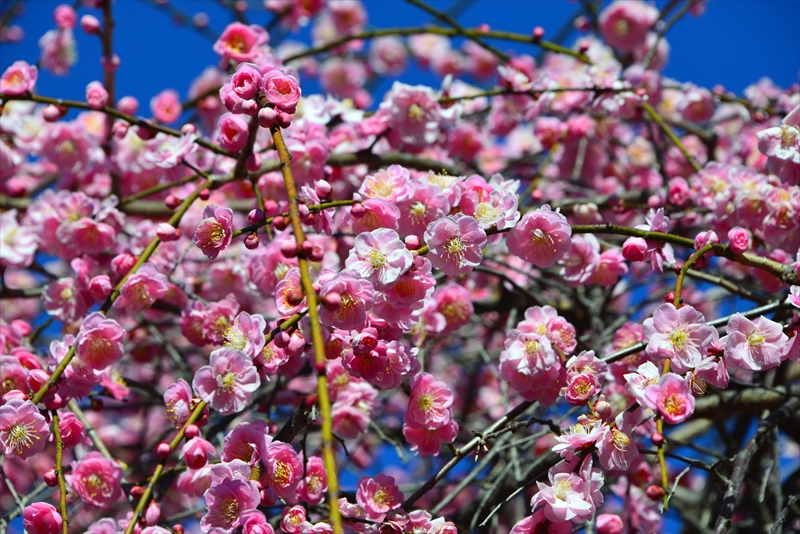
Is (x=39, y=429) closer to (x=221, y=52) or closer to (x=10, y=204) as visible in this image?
(x=221, y=52)

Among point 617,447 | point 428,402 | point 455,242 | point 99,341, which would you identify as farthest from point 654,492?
point 99,341

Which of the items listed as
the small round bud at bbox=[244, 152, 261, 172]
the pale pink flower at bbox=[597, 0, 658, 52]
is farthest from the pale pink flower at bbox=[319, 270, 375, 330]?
the pale pink flower at bbox=[597, 0, 658, 52]

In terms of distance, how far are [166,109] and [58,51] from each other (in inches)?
19.7

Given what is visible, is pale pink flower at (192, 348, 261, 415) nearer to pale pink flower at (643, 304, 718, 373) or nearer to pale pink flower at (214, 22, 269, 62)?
pale pink flower at (643, 304, 718, 373)

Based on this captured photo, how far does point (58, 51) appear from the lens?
269 centimetres

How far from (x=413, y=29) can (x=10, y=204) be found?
4.60 ft

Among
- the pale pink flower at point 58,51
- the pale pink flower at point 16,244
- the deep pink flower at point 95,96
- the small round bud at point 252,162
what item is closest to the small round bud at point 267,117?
the small round bud at point 252,162

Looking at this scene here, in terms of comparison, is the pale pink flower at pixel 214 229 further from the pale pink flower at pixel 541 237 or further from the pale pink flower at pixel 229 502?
the pale pink flower at pixel 541 237

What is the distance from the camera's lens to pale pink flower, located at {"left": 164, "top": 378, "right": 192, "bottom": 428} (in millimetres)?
1280

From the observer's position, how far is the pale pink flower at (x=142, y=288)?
1.49 metres

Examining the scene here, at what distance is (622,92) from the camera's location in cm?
210

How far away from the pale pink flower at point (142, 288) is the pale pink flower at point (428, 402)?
587mm

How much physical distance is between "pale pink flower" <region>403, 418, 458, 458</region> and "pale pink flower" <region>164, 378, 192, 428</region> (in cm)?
42

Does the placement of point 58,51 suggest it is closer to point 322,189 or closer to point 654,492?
point 322,189
